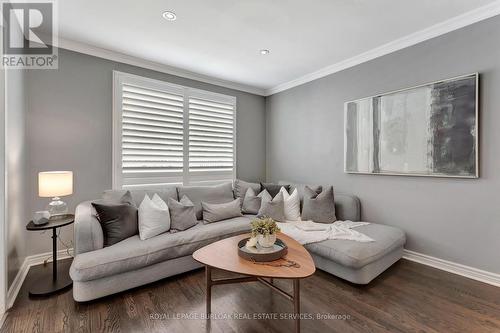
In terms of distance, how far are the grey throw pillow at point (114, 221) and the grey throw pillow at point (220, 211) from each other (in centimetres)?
91

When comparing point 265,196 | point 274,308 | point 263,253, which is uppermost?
point 265,196

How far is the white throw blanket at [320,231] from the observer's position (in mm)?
2500

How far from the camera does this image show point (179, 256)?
7.88 ft

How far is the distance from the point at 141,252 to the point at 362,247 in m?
2.11

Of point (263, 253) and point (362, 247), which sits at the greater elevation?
point (263, 253)

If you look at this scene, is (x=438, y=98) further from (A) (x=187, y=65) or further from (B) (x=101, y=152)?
(B) (x=101, y=152)

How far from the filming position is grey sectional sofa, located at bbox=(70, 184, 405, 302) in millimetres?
1958

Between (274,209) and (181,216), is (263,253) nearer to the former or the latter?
(181,216)

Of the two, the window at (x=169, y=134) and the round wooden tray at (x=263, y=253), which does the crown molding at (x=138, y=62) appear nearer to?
the window at (x=169, y=134)

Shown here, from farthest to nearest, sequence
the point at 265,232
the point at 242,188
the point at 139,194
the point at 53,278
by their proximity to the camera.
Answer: the point at 242,188 → the point at 139,194 → the point at 53,278 → the point at 265,232

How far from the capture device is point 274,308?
1.95 meters

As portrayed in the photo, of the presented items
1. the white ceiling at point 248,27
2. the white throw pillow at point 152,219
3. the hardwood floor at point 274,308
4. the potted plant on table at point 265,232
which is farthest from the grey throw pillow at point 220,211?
the white ceiling at point 248,27

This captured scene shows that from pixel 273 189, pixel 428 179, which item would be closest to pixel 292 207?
pixel 273 189

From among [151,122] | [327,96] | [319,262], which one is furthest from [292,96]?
[319,262]
